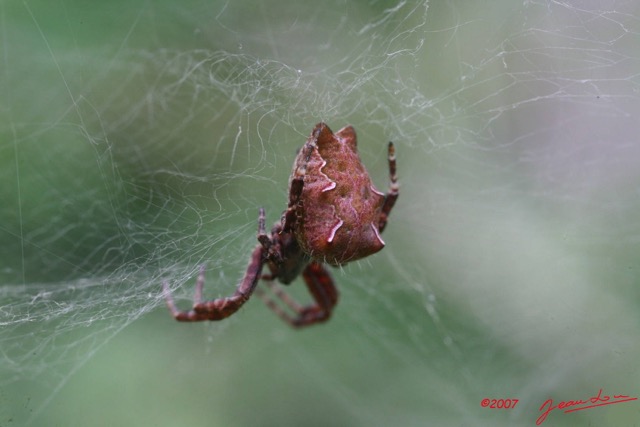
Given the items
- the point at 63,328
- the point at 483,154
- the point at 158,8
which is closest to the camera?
the point at 63,328

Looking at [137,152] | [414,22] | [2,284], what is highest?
Result: [414,22]

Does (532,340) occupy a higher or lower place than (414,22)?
lower

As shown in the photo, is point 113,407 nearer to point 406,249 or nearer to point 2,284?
point 2,284

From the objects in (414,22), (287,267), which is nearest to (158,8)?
(414,22)

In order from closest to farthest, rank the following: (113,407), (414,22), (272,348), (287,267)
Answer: (287,267)
(414,22)
(113,407)
(272,348)
